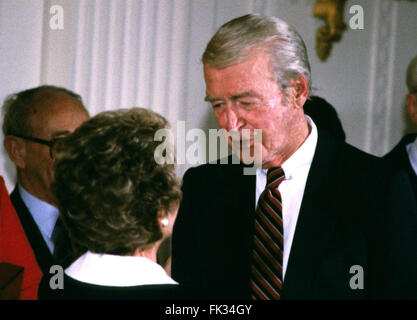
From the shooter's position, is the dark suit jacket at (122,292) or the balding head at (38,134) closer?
the dark suit jacket at (122,292)

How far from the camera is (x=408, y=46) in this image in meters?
3.11

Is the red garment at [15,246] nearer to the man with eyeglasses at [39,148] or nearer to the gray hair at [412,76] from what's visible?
the man with eyeglasses at [39,148]

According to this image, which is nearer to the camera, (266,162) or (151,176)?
(151,176)

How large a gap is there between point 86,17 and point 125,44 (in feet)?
0.64

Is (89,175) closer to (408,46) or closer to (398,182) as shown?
(398,182)

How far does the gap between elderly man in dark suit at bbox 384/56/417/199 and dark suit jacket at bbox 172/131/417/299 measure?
1084 millimetres

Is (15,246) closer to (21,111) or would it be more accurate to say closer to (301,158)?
(21,111)

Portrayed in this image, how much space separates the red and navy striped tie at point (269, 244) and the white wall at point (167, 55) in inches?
40.5

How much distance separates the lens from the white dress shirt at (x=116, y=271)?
1257 mm

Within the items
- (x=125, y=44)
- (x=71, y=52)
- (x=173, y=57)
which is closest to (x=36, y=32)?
(x=71, y=52)

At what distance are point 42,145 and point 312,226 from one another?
0.99 m

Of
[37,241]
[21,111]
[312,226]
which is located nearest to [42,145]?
[21,111]
